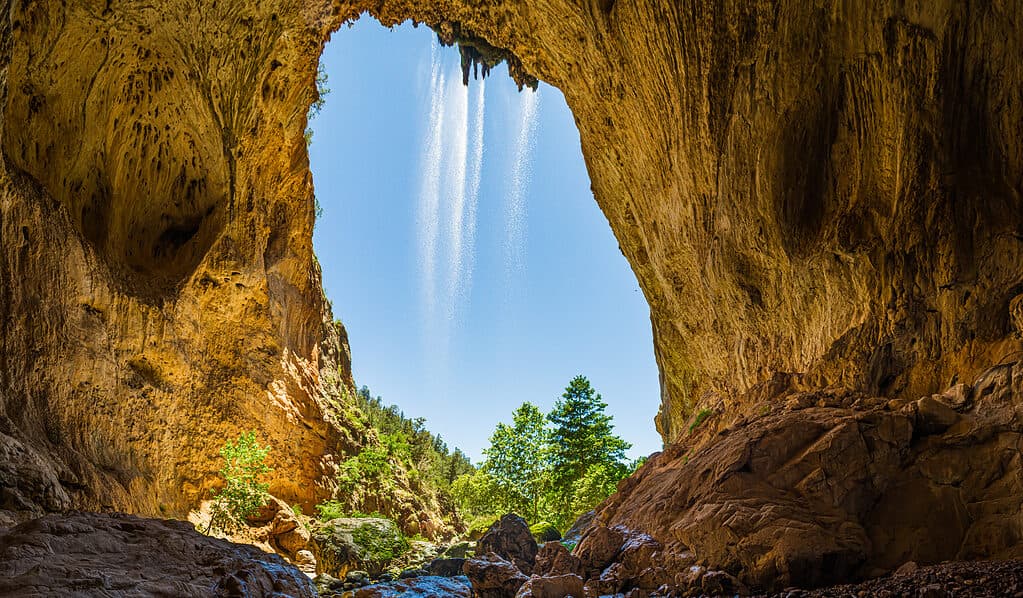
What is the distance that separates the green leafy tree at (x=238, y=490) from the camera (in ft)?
43.4

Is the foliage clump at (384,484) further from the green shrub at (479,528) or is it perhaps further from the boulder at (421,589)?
the boulder at (421,589)

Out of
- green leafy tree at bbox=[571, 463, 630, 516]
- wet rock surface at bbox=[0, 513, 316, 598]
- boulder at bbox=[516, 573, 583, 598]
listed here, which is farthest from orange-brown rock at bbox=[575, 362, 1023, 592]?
green leafy tree at bbox=[571, 463, 630, 516]

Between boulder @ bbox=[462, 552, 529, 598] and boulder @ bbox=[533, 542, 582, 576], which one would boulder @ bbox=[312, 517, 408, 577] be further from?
boulder @ bbox=[533, 542, 582, 576]

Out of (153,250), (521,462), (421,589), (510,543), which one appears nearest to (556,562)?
(421,589)

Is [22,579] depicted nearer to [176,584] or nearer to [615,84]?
[176,584]

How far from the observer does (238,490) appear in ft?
43.5

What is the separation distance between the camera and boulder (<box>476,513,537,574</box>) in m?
13.5

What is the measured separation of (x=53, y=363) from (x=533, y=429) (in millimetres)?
17779

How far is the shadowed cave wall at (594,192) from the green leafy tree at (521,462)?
7946 mm

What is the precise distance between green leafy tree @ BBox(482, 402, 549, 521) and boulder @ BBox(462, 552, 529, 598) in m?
13.0

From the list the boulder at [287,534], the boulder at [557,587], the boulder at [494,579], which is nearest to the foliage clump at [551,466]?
the boulder at [287,534]

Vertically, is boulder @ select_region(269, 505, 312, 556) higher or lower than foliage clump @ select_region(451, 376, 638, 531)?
lower

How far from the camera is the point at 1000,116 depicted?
24.5ft

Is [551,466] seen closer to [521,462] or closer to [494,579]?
[521,462]
